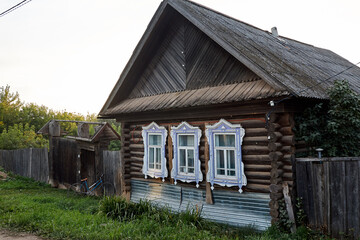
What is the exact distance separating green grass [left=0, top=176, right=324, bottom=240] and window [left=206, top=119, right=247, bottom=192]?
1202mm

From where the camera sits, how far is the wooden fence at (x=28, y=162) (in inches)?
683

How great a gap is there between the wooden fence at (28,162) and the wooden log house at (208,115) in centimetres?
690

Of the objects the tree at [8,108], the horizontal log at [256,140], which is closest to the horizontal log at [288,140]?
the horizontal log at [256,140]

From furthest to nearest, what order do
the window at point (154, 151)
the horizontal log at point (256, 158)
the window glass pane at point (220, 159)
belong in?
the window at point (154, 151) → the window glass pane at point (220, 159) → the horizontal log at point (256, 158)

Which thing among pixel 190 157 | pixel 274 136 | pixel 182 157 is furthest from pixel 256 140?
pixel 182 157

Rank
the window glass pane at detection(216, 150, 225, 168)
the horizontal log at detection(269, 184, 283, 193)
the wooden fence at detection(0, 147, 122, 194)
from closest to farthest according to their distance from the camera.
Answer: the horizontal log at detection(269, 184, 283, 193) → the window glass pane at detection(216, 150, 225, 168) → the wooden fence at detection(0, 147, 122, 194)

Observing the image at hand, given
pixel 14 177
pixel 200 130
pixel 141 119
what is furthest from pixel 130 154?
pixel 14 177

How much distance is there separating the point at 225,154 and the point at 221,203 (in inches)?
56.3

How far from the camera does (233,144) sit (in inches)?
354

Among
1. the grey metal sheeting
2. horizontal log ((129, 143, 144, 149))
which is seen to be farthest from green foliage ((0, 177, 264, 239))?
the grey metal sheeting

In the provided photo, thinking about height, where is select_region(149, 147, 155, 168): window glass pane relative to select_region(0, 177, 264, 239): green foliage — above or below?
above

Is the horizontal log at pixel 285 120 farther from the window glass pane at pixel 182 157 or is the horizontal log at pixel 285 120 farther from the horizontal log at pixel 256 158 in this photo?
the window glass pane at pixel 182 157

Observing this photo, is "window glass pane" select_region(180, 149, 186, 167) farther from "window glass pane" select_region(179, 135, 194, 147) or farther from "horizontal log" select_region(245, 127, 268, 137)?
"horizontal log" select_region(245, 127, 268, 137)

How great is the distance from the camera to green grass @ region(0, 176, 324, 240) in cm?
740
